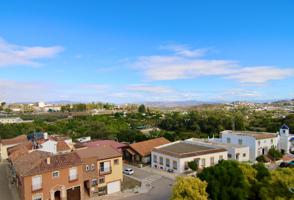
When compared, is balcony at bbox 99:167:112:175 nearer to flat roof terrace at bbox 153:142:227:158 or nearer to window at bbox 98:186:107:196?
window at bbox 98:186:107:196

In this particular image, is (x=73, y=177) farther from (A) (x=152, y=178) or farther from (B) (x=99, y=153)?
(A) (x=152, y=178)

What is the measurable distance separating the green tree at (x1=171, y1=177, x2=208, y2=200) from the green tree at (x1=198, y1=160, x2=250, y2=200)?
135 cm

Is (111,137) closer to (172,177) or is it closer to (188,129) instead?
(188,129)

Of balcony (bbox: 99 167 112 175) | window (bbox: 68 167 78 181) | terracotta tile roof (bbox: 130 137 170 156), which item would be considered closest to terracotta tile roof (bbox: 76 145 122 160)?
balcony (bbox: 99 167 112 175)

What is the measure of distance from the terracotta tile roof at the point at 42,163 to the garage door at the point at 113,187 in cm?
498

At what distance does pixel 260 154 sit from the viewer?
43.3m

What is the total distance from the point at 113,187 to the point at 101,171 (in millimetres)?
2407

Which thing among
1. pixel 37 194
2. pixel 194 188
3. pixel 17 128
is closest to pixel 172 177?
pixel 194 188

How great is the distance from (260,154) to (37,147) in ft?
110

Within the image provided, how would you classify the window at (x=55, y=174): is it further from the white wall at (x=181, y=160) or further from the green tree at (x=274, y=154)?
the green tree at (x=274, y=154)

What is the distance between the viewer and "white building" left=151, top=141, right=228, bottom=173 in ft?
117

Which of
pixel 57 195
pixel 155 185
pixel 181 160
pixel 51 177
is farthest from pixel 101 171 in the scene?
pixel 181 160

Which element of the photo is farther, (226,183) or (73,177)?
(73,177)

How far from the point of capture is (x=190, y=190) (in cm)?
2023
